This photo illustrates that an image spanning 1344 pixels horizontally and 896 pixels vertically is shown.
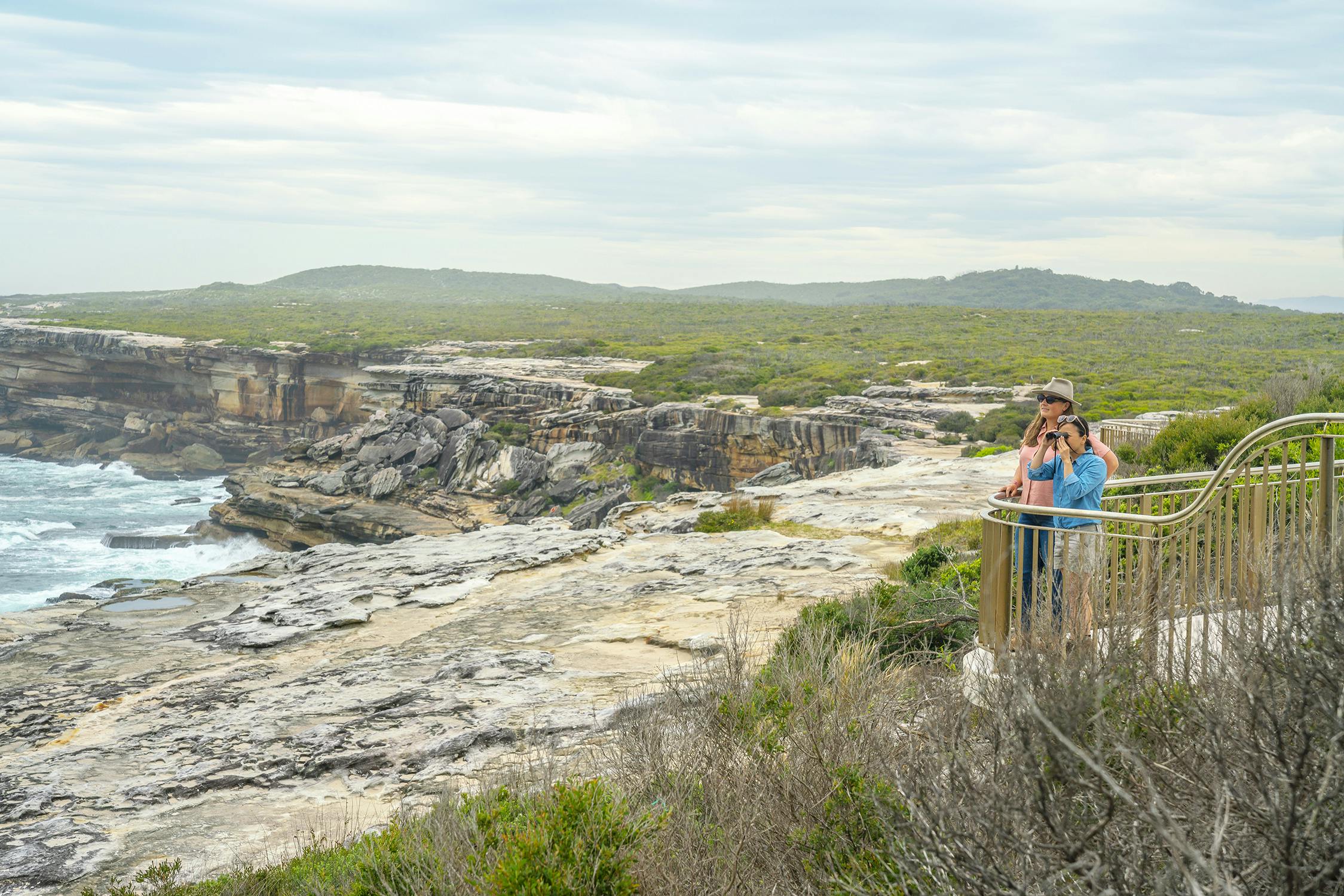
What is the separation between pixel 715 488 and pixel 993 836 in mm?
28187

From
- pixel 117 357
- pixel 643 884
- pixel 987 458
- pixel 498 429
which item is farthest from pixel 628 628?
pixel 117 357

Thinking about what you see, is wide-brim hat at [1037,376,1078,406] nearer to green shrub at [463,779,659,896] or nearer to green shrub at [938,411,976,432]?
green shrub at [463,779,659,896]

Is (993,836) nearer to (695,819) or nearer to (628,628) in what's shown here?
(695,819)

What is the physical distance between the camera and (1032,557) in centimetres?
493

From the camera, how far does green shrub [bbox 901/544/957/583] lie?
9.35m

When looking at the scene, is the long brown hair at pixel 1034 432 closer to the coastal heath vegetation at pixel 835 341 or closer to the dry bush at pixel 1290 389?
the dry bush at pixel 1290 389

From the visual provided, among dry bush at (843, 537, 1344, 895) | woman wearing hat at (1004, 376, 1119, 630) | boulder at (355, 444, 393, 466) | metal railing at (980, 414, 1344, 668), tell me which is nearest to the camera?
dry bush at (843, 537, 1344, 895)

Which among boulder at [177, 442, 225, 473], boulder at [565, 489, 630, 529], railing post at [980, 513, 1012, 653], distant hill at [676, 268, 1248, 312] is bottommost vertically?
boulder at [177, 442, 225, 473]

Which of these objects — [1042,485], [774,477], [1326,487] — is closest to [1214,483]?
[1326,487]

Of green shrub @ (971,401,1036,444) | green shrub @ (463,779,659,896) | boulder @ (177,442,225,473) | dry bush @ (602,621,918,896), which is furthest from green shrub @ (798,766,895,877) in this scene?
boulder @ (177,442,225,473)

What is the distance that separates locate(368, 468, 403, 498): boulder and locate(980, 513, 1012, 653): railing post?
3421cm

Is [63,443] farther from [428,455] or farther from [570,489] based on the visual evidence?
[570,489]

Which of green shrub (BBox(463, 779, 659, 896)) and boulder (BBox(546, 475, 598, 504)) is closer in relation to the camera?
green shrub (BBox(463, 779, 659, 896))

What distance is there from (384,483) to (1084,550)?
35086 mm
